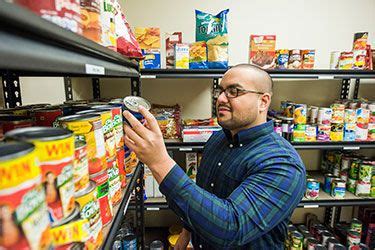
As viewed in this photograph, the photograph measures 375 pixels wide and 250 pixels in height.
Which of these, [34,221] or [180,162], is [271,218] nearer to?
[34,221]

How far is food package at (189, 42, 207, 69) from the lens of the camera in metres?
1.81

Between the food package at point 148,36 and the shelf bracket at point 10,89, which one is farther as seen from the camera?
the food package at point 148,36

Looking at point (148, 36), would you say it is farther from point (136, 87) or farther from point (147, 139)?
point (147, 139)

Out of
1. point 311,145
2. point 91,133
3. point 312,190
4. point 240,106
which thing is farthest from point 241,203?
point 312,190

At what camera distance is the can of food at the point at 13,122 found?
0.60 meters

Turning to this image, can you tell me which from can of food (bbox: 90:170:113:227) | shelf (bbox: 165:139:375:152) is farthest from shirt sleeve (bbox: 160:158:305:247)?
shelf (bbox: 165:139:375:152)

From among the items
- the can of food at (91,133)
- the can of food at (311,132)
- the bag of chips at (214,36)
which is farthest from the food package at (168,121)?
the can of food at (91,133)

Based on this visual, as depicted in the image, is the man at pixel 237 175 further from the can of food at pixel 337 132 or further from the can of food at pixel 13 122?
the can of food at pixel 337 132

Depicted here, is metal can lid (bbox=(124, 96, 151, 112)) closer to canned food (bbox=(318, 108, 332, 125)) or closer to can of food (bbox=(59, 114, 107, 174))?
can of food (bbox=(59, 114, 107, 174))

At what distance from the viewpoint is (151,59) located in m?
1.83

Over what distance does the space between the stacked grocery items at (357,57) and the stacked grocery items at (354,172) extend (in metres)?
0.81

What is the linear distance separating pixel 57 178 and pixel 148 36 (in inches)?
63.3

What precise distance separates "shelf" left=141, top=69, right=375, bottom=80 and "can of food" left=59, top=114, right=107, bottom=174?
1255 mm

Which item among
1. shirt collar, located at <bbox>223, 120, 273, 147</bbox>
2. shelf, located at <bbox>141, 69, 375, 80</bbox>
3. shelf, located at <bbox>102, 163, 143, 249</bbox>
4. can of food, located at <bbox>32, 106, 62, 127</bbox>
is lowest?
shelf, located at <bbox>102, 163, 143, 249</bbox>
